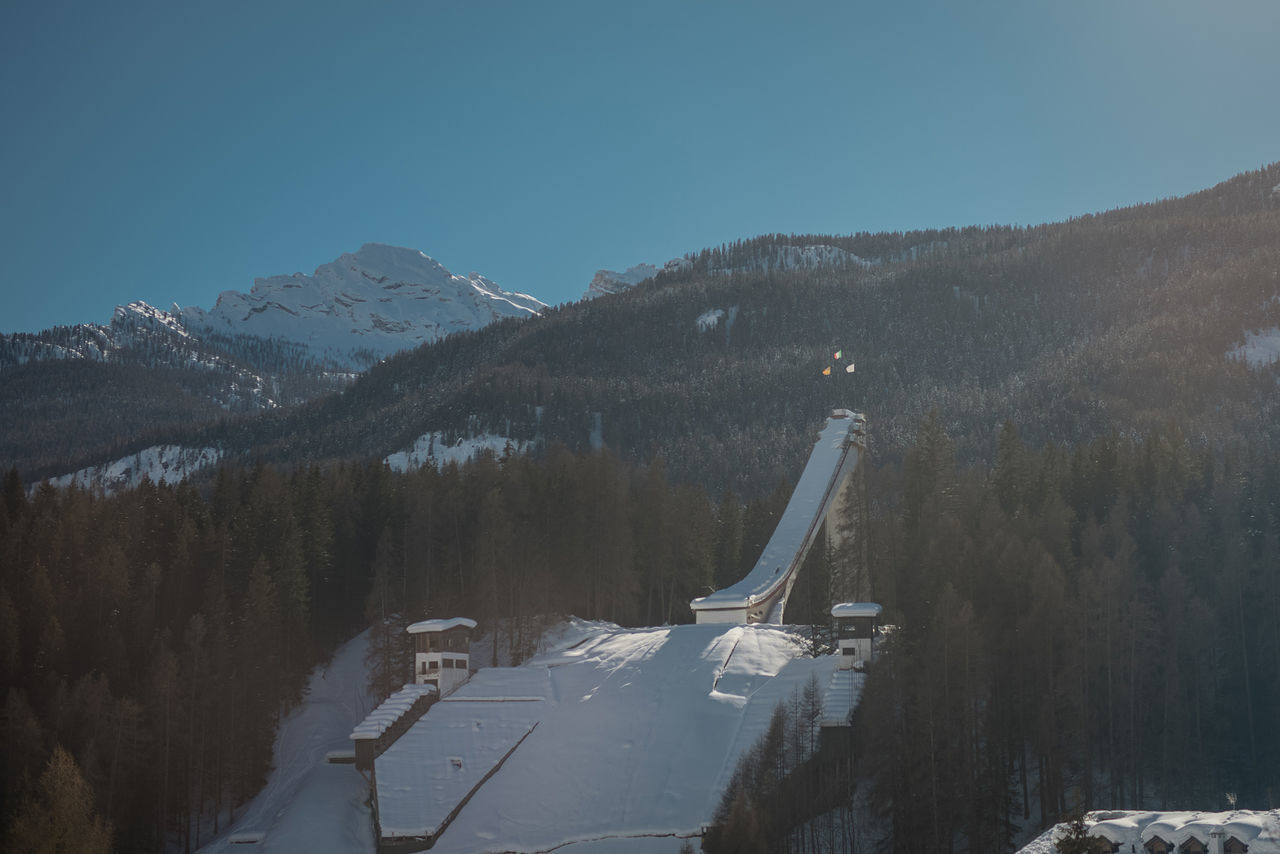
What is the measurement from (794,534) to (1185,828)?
3138 cm

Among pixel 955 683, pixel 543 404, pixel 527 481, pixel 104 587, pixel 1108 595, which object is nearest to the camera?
pixel 955 683

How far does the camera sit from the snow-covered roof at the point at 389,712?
42.6 metres

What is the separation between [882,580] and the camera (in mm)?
50344

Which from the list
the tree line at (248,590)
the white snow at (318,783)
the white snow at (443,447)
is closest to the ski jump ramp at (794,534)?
the tree line at (248,590)

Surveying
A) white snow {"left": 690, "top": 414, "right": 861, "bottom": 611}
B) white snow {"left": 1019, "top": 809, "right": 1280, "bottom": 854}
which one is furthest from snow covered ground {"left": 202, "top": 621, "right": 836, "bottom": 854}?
white snow {"left": 1019, "top": 809, "right": 1280, "bottom": 854}

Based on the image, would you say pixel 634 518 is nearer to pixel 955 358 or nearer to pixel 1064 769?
pixel 1064 769

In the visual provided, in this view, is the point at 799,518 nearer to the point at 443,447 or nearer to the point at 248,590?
the point at 248,590

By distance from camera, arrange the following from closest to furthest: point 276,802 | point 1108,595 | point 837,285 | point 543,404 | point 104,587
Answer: point 1108,595, point 276,802, point 104,587, point 543,404, point 837,285

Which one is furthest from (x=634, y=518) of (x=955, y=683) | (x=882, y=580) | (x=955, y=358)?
(x=955, y=358)

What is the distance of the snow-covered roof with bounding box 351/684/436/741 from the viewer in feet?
140

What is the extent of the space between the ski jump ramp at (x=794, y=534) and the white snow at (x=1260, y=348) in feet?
242

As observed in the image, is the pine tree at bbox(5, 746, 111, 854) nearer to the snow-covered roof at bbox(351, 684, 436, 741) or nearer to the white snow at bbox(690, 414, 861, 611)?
the snow-covered roof at bbox(351, 684, 436, 741)

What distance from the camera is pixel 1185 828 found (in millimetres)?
28469

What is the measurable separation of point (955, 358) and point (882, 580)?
A: 11373 centimetres
